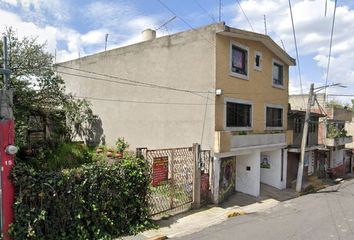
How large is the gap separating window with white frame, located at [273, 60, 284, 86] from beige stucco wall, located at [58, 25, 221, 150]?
7.49 meters

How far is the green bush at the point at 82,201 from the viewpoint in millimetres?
7293

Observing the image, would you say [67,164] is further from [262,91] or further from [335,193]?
[335,193]

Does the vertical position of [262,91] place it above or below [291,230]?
above

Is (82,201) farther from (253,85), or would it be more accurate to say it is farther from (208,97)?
(253,85)

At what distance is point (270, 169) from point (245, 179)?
3.79 meters

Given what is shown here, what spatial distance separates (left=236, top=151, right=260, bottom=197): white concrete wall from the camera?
17.2m

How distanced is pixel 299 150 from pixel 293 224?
11224 mm

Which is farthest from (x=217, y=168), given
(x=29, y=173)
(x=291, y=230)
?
(x=29, y=173)

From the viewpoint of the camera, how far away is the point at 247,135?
16.0 meters

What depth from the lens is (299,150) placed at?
21312mm

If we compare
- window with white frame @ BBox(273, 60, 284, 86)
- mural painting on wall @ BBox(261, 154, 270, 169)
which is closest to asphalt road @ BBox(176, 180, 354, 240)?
mural painting on wall @ BBox(261, 154, 270, 169)

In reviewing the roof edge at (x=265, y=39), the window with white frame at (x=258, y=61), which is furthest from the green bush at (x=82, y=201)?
the window with white frame at (x=258, y=61)

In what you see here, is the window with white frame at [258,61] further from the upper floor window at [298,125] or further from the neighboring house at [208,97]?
the upper floor window at [298,125]

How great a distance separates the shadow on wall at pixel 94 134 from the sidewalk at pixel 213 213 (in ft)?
30.7
